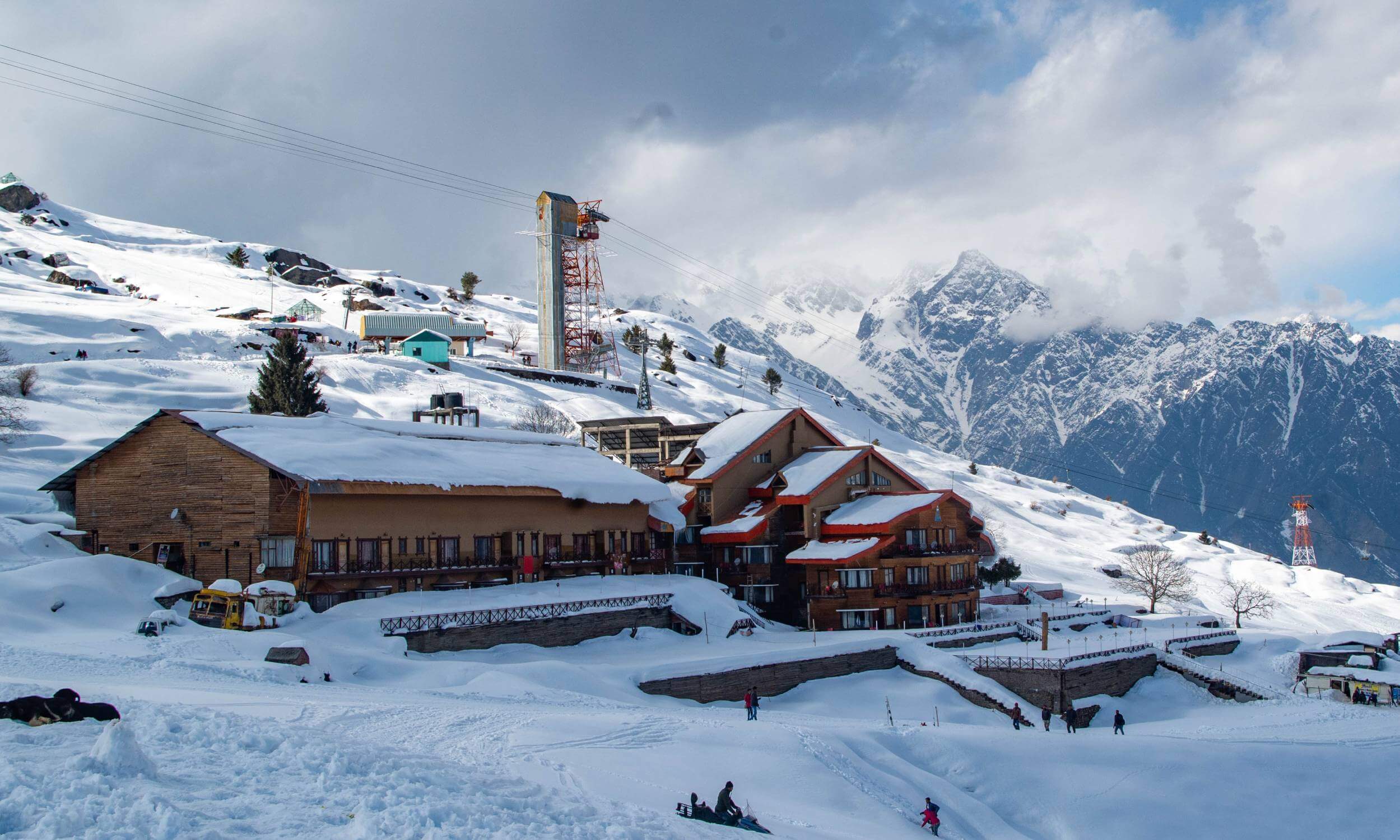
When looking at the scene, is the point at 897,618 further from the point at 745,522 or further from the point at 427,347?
the point at 427,347

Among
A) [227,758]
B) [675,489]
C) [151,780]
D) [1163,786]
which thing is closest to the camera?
[151,780]

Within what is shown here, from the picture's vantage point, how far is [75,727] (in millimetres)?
18016

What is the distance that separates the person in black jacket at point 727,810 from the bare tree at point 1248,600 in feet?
214

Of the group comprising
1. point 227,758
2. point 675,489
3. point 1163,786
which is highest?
point 675,489

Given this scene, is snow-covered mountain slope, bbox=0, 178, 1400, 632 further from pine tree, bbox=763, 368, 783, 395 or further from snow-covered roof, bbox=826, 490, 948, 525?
snow-covered roof, bbox=826, 490, 948, 525

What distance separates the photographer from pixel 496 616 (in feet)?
136

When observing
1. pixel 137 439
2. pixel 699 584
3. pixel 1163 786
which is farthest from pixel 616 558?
pixel 1163 786

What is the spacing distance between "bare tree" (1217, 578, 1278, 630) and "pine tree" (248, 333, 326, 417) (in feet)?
211

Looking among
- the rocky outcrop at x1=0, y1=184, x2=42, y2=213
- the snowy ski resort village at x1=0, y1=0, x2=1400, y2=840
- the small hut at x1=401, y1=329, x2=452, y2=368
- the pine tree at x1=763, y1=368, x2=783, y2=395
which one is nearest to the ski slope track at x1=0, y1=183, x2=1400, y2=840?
the snowy ski resort village at x1=0, y1=0, x2=1400, y2=840

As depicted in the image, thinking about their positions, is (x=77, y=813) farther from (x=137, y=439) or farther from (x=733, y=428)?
(x=733, y=428)

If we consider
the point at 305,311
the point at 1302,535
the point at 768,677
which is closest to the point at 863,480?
the point at 768,677

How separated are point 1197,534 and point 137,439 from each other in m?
114

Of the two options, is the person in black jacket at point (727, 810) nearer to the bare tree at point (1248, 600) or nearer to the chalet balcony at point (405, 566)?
the chalet balcony at point (405, 566)

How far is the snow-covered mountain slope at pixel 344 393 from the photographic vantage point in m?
74.2
